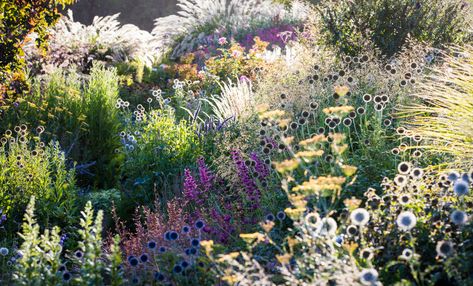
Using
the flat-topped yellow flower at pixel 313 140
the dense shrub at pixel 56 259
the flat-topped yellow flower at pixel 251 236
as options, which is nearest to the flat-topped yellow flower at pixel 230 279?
the flat-topped yellow flower at pixel 251 236

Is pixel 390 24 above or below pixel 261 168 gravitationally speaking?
above

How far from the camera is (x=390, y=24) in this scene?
780 centimetres

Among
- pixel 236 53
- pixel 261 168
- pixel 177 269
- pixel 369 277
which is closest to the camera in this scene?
pixel 369 277

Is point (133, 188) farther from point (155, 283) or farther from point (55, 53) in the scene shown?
point (55, 53)

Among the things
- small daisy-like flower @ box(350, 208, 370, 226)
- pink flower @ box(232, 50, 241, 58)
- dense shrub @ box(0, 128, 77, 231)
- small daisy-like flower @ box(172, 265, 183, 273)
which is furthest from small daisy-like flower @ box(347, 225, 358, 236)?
pink flower @ box(232, 50, 241, 58)

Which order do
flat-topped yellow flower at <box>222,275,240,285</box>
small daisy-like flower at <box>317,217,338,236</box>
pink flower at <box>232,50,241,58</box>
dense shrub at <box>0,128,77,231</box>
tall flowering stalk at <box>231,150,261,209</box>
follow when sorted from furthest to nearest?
pink flower at <box>232,50,241,58</box> < dense shrub at <box>0,128,77,231</box> < tall flowering stalk at <box>231,150,261,209</box> < small daisy-like flower at <box>317,217,338,236</box> < flat-topped yellow flower at <box>222,275,240,285</box>

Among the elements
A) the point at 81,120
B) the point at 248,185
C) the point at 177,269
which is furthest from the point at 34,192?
the point at 177,269

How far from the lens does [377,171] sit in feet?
14.4

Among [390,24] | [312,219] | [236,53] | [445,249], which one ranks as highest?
[236,53]

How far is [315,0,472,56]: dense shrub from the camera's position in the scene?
7770 mm

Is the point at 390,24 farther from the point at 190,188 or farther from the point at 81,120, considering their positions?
the point at 190,188

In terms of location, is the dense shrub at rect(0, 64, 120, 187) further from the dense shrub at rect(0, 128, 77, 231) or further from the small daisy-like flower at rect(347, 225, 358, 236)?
the small daisy-like flower at rect(347, 225, 358, 236)

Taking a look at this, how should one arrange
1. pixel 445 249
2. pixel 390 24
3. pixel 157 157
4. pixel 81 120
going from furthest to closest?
pixel 390 24 → pixel 81 120 → pixel 157 157 → pixel 445 249

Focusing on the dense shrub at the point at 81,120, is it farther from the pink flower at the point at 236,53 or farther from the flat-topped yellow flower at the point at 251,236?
the flat-topped yellow flower at the point at 251,236
